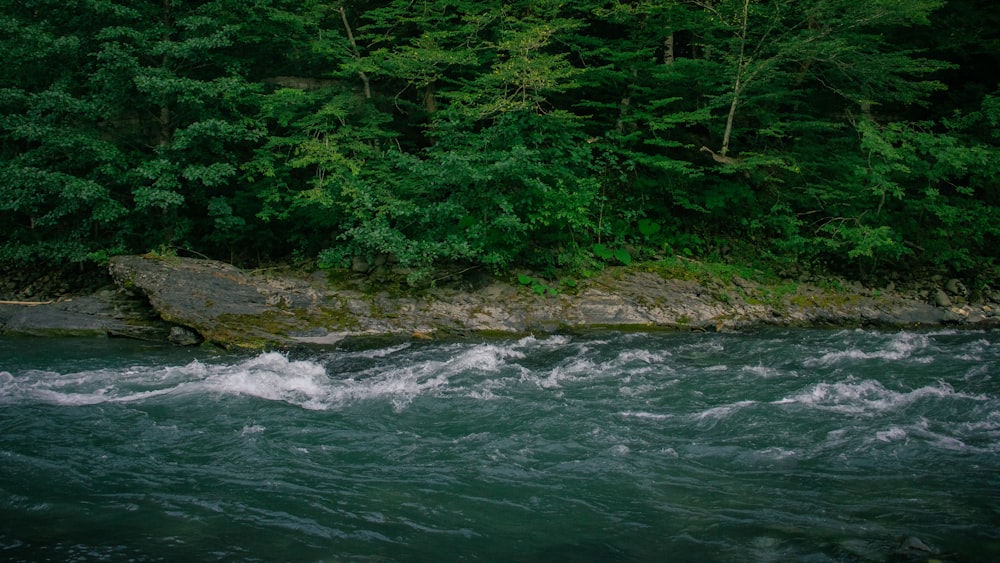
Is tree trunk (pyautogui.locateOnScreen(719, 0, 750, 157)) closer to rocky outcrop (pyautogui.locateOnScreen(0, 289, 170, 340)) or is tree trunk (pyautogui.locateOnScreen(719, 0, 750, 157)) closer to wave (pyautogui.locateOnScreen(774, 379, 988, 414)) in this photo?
wave (pyautogui.locateOnScreen(774, 379, 988, 414))

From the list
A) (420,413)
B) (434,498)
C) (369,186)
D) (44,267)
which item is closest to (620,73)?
(369,186)

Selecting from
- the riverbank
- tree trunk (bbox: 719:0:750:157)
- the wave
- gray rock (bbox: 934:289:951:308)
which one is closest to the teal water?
the wave

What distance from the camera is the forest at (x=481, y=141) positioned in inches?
504

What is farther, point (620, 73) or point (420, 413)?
point (620, 73)

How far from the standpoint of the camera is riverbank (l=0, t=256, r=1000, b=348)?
36.9 feet

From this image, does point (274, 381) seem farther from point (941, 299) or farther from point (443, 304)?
point (941, 299)

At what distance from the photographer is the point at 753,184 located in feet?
52.7

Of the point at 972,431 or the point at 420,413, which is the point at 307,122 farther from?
the point at 972,431

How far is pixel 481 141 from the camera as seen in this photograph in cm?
1305

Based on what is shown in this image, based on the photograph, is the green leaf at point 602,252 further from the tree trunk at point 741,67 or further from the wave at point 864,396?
the wave at point 864,396

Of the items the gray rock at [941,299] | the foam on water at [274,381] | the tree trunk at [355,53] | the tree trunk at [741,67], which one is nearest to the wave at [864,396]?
the foam on water at [274,381]

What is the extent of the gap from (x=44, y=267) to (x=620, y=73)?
14.9m

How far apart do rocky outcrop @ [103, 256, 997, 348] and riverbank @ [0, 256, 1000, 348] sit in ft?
0.08

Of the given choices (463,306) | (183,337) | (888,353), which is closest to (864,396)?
(888,353)
